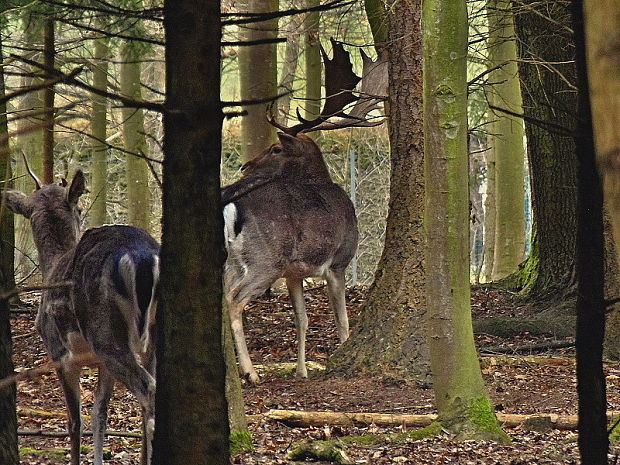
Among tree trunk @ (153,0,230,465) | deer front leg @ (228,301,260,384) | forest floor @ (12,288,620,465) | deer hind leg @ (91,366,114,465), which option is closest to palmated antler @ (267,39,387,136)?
deer front leg @ (228,301,260,384)

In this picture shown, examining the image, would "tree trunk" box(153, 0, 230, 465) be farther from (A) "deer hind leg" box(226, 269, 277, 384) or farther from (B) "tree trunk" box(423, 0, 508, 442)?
(A) "deer hind leg" box(226, 269, 277, 384)

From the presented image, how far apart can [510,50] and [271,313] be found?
6.56 metres

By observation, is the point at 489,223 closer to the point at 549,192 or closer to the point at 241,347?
the point at 549,192

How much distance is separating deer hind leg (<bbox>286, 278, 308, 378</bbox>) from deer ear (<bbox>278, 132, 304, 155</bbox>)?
1.31 m

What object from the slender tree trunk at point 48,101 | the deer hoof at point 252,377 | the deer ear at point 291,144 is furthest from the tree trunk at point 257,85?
the deer hoof at point 252,377

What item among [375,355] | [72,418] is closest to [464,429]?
→ [72,418]

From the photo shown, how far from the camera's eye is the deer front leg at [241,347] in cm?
944

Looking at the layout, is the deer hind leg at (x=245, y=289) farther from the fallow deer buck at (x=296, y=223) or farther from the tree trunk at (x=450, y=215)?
the tree trunk at (x=450, y=215)

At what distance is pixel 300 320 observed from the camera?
413 inches

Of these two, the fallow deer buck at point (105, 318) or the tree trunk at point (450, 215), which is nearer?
the fallow deer buck at point (105, 318)

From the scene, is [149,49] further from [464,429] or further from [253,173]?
[464,429]

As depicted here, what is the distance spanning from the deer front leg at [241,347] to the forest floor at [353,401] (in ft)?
0.46

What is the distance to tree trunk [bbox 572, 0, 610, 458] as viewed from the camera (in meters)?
2.74

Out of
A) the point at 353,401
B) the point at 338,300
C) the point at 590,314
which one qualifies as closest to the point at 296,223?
the point at 338,300
